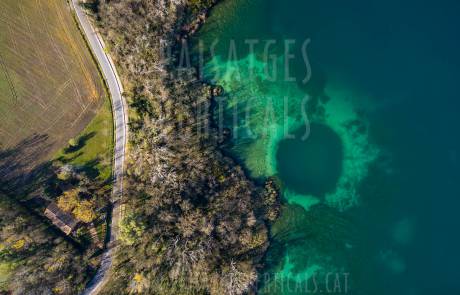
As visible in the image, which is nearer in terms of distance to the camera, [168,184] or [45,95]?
[168,184]

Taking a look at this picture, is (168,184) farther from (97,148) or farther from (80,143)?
(80,143)

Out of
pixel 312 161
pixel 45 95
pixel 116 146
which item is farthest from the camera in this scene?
pixel 312 161

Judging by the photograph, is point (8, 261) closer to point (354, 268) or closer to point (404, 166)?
point (354, 268)

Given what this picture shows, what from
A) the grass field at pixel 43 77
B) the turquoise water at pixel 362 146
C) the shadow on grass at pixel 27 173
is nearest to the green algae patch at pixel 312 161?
the turquoise water at pixel 362 146

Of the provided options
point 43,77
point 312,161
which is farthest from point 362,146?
point 43,77

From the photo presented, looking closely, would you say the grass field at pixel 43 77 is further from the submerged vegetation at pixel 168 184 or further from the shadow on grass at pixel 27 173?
the submerged vegetation at pixel 168 184

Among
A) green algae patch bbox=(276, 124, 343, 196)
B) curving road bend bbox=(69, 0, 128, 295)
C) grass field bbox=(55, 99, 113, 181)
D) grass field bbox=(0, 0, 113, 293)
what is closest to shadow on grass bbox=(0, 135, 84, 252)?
grass field bbox=(0, 0, 113, 293)

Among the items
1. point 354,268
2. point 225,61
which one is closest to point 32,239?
point 225,61
